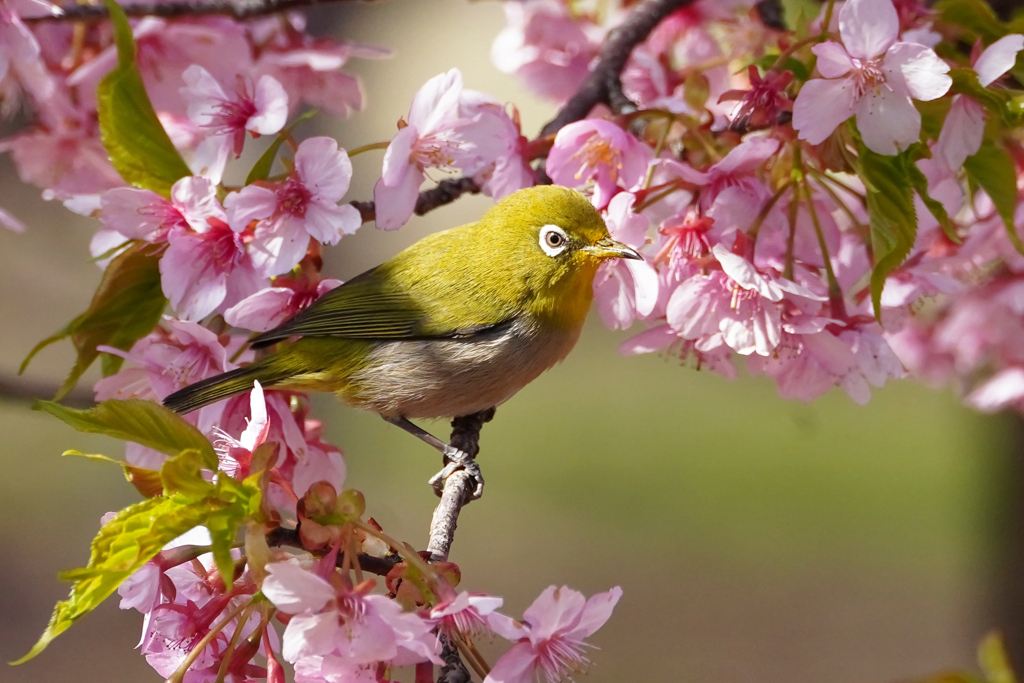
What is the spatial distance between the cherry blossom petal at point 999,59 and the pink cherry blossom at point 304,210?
1114 mm

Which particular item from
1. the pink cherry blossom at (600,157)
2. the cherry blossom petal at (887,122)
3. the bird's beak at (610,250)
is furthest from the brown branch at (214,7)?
the cherry blossom petal at (887,122)

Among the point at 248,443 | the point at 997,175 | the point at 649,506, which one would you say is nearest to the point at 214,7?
the point at 248,443

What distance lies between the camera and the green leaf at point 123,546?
3.97 feet

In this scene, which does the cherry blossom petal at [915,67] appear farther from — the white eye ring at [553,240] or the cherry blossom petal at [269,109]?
the cherry blossom petal at [269,109]

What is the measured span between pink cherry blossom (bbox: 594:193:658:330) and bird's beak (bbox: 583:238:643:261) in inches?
0.6

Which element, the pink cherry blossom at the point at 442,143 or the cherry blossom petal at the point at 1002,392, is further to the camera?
the cherry blossom petal at the point at 1002,392

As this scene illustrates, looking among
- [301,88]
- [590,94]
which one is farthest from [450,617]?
[301,88]

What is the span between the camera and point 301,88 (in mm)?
2701

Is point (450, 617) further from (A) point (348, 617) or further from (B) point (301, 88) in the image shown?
(B) point (301, 88)

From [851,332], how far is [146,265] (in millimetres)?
1396

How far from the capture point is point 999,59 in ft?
5.41

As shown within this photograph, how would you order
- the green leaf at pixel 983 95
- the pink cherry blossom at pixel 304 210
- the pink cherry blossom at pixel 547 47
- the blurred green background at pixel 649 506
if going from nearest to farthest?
the green leaf at pixel 983 95
the pink cherry blossom at pixel 304 210
the pink cherry blossom at pixel 547 47
the blurred green background at pixel 649 506

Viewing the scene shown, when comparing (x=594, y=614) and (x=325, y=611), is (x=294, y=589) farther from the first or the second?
(x=594, y=614)

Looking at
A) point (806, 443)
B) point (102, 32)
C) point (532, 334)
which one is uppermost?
point (102, 32)
